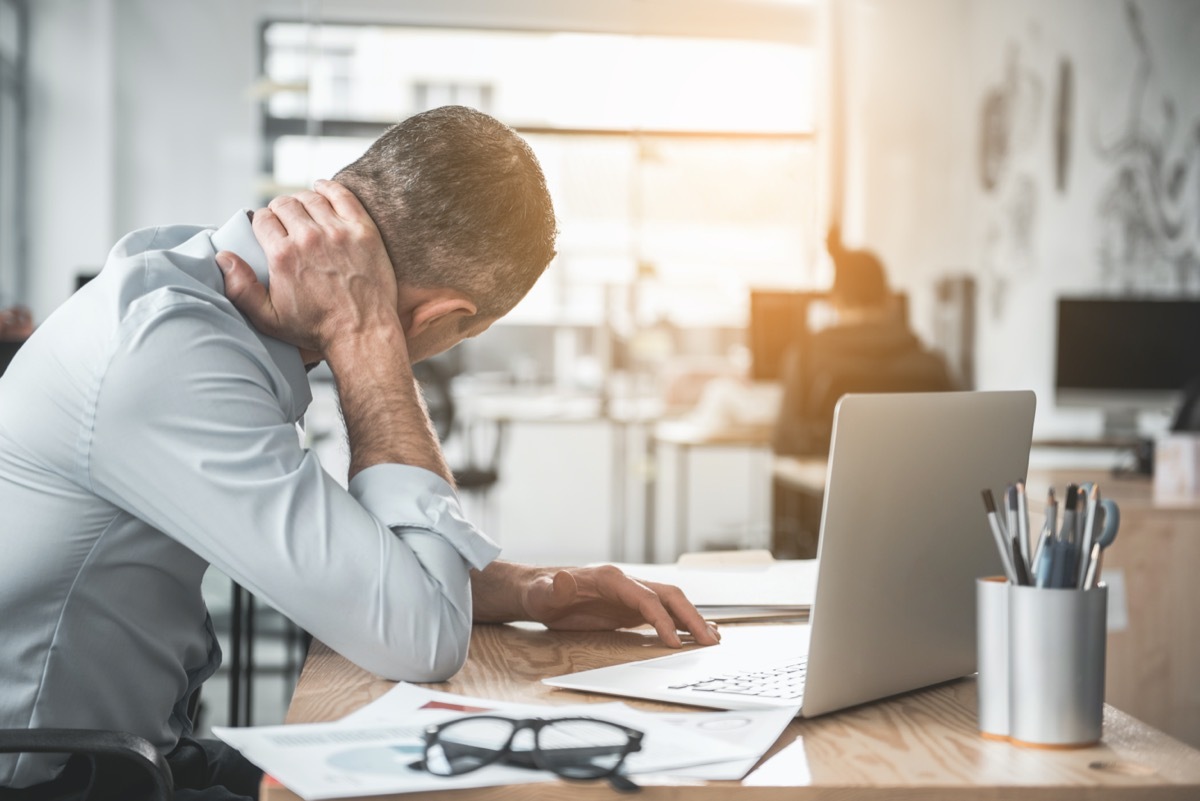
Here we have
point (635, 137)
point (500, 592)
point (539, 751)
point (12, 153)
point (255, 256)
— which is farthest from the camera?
point (635, 137)

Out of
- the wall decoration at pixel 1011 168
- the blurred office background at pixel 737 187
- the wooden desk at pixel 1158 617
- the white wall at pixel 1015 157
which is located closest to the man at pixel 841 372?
the blurred office background at pixel 737 187

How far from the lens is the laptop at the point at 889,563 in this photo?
78 centimetres

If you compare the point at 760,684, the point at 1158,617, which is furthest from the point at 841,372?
the point at 760,684

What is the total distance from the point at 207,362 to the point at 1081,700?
0.67 meters

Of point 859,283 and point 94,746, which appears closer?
point 94,746

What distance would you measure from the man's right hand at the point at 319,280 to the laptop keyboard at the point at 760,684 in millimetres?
414

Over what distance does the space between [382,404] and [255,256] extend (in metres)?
0.19

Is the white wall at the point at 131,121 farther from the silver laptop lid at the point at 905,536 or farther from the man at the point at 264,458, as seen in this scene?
the silver laptop lid at the point at 905,536

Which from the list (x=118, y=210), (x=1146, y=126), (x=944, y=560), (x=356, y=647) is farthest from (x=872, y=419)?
(x=1146, y=126)

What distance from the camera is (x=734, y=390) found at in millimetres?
5238

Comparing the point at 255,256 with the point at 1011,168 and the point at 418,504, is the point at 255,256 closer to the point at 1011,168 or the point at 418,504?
the point at 418,504

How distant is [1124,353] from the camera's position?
4.64 m

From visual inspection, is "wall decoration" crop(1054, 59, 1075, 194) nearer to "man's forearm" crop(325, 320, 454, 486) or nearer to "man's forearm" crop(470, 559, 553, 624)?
"man's forearm" crop(470, 559, 553, 624)

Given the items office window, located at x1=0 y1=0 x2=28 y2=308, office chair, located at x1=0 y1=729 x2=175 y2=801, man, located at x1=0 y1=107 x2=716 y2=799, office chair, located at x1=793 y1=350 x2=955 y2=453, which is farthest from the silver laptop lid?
office window, located at x1=0 y1=0 x2=28 y2=308
